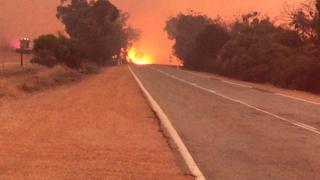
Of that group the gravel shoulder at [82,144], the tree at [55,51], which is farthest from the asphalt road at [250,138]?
the tree at [55,51]

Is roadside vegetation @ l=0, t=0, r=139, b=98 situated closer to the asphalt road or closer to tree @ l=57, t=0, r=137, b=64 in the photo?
tree @ l=57, t=0, r=137, b=64

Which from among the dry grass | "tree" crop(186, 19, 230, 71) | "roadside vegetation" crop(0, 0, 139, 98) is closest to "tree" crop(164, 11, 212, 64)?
"roadside vegetation" crop(0, 0, 139, 98)

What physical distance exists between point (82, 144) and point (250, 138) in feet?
14.4

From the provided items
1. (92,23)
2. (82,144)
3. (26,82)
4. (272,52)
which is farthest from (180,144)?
(92,23)

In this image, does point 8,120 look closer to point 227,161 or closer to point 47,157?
point 47,157

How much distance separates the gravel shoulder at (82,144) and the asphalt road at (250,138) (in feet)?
2.64

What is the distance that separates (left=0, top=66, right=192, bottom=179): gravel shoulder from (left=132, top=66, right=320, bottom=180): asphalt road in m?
0.80

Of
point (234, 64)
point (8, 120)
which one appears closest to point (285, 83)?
point (234, 64)

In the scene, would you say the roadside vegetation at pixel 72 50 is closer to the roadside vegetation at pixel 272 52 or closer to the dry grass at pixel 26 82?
the dry grass at pixel 26 82

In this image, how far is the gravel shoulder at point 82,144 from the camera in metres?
10.7

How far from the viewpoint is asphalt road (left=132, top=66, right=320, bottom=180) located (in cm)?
1161

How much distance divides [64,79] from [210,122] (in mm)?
29795

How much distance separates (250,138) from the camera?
1612cm

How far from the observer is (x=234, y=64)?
74.2 m
